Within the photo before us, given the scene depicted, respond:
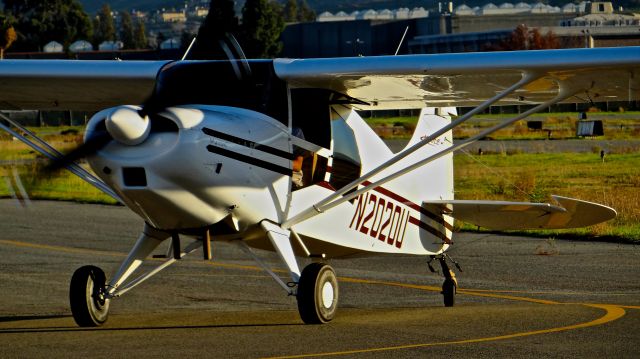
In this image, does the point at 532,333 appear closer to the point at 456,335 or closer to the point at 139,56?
the point at 456,335

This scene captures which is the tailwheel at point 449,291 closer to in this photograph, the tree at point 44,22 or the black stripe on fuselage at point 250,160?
the black stripe on fuselage at point 250,160

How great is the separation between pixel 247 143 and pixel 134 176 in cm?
119

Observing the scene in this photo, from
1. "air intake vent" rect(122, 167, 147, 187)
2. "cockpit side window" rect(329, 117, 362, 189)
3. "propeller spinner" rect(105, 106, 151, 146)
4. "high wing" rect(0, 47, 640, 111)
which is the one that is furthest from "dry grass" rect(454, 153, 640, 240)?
"propeller spinner" rect(105, 106, 151, 146)

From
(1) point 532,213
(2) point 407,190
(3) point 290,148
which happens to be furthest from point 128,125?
(1) point 532,213

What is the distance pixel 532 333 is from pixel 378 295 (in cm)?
446

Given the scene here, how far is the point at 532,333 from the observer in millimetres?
10117

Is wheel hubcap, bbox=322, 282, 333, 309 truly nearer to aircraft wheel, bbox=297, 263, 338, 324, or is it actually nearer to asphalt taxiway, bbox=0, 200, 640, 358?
aircraft wheel, bbox=297, 263, 338, 324

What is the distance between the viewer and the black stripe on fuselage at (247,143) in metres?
10.4

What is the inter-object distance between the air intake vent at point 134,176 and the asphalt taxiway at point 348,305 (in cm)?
125

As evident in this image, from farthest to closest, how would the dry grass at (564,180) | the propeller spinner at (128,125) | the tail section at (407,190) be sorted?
the dry grass at (564,180)
the tail section at (407,190)
the propeller spinner at (128,125)

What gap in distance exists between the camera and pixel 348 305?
1352 cm

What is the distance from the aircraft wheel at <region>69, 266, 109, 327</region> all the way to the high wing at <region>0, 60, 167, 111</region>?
2201 millimetres

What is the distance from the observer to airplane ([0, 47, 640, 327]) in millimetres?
10234

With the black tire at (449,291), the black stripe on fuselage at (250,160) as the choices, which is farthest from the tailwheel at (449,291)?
the black stripe on fuselage at (250,160)
